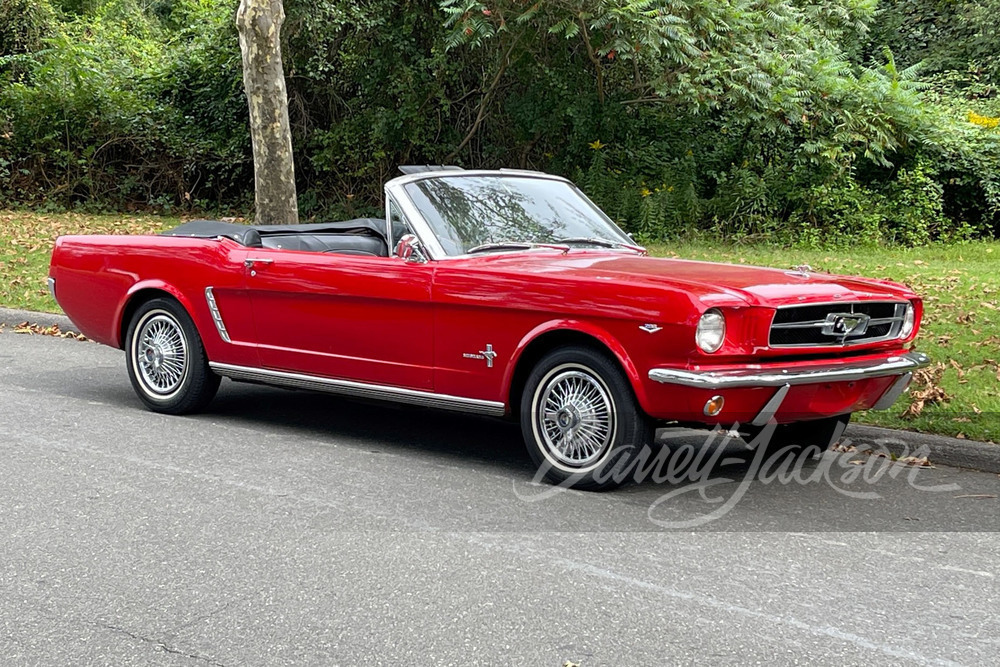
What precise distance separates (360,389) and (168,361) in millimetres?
1616

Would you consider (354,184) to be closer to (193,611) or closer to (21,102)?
(21,102)

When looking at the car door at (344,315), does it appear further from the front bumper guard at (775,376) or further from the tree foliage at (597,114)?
the tree foliage at (597,114)

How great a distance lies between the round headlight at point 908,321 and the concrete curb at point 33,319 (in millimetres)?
7905

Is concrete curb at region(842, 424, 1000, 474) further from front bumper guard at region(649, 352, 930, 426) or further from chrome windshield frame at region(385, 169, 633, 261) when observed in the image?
chrome windshield frame at region(385, 169, 633, 261)

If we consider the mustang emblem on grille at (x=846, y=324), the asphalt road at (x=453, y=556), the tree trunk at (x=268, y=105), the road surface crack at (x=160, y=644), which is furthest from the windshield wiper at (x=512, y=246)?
the tree trunk at (x=268, y=105)

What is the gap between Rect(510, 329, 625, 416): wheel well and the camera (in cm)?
583

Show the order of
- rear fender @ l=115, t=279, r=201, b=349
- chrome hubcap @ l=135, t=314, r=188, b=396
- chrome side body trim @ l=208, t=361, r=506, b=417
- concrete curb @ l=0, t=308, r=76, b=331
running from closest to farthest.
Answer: chrome side body trim @ l=208, t=361, r=506, b=417
rear fender @ l=115, t=279, r=201, b=349
chrome hubcap @ l=135, t=314, r=188, b=396
concrete curb @ l=0, t=308, r=76, b=331

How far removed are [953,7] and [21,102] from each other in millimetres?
17174

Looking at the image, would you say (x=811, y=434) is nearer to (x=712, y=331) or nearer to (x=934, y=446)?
(x=934, y=446)

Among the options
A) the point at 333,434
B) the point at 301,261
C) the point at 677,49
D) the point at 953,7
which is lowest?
the point at 333,434

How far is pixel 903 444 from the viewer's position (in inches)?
270

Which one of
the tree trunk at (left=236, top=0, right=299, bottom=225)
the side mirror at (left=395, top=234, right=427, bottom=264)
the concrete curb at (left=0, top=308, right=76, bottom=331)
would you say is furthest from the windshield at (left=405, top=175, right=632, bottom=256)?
the tree trunk at (left=236, top=0, right=299, bottom=225)

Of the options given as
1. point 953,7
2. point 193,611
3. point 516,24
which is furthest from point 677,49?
point 193,611

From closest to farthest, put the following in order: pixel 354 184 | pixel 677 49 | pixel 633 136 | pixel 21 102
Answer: pixel 677 49 → pixel 633 136 → pixel 354 184 → pixel 21 102
